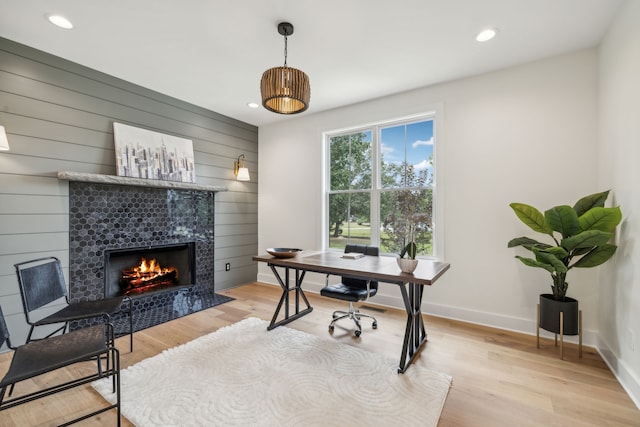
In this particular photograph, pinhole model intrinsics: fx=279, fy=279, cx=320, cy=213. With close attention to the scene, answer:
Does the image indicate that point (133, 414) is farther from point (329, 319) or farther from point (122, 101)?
point (122, 101)

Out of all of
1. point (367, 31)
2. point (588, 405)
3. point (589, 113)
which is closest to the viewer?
point (588, 405)

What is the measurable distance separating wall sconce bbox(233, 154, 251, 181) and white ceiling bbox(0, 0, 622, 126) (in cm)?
149

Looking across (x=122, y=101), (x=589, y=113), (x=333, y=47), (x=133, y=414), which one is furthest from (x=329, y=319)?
(x=122, y=101)

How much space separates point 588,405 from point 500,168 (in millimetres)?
2151

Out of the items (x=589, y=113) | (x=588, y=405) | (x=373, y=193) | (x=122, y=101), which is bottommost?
(x=588, y=405)

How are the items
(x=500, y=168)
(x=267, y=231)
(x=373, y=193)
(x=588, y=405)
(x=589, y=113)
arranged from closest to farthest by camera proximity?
1. (x=588, y=405)
2. (x=589, y=113)
3. (x=500, y=168)
4. (x=373, y=193)
5. (x=267, y=231)

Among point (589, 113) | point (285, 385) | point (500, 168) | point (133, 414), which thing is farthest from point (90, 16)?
point (589, 113)

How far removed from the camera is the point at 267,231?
5.00m

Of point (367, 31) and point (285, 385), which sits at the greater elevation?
point (367, 31)

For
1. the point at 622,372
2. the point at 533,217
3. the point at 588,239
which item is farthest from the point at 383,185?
the point at 622,372

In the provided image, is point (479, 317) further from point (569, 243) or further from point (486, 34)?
point (486, 34)

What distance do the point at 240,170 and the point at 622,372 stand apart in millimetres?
4742

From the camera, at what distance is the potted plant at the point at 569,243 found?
2131 millimetres

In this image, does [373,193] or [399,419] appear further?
[373,193]
